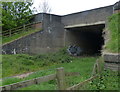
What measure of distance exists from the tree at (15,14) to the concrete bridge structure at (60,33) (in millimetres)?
1510

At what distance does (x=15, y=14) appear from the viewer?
18.0 metres

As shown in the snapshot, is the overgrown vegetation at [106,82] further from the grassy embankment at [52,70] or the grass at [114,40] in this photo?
the grass at [114,40]

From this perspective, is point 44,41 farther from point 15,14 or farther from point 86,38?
point 86,38

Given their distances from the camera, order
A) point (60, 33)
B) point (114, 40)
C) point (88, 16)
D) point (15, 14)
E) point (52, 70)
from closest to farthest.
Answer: point (114, 40)
point (52, 70)
point (88, 16)
point (60, 33)
point (15, 14)


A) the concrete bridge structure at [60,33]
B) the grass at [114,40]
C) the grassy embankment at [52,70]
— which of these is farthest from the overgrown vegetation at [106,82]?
the concrete bridge structure at [60,33]

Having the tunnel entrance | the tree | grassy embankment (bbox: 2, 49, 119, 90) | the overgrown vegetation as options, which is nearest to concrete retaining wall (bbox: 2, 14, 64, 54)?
the tunnel entrance

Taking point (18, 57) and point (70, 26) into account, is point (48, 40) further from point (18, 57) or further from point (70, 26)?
point (18, 57)

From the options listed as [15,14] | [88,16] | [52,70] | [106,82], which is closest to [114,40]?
[106,82]

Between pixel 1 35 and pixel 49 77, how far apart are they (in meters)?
14.3

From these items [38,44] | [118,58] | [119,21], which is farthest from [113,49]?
[38,44]

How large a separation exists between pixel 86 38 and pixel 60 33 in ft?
16.8

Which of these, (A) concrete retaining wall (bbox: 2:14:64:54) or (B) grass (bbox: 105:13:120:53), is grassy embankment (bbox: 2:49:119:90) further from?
(A) concrete retaining wall (bbox: 2:14:64:54)

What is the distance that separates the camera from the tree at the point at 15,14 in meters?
16.5

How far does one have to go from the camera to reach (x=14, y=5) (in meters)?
17.9
